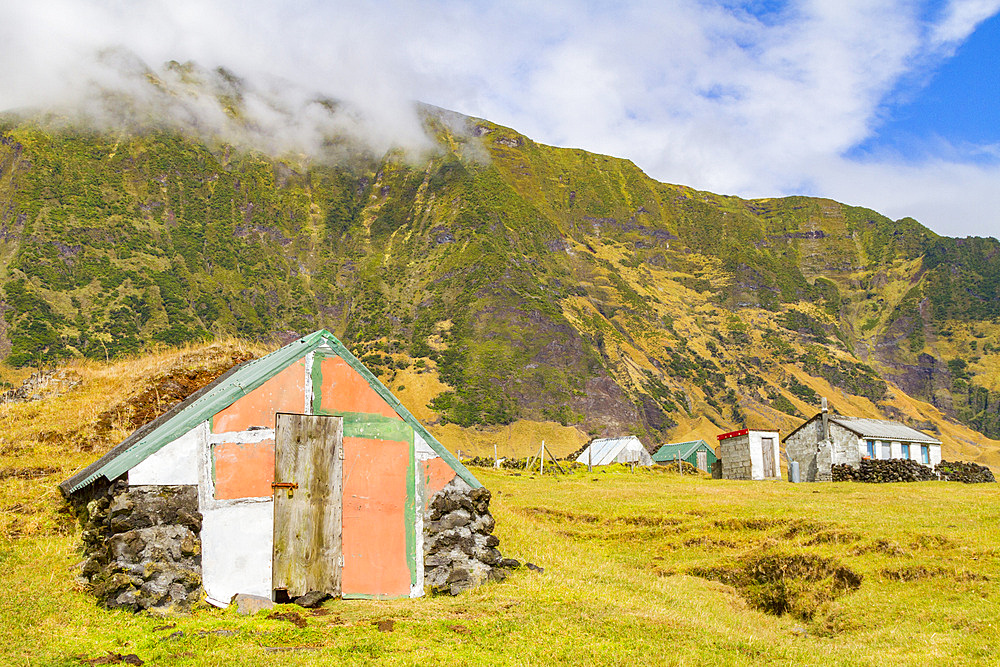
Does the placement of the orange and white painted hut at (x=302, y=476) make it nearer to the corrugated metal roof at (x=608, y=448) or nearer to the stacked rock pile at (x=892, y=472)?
the stacked rock pile at (x=892, y=472)

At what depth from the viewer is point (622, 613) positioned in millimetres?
11883

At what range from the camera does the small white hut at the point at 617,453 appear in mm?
67438

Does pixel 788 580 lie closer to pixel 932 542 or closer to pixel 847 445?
pixel 932 542

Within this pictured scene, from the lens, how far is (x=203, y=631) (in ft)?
31.7

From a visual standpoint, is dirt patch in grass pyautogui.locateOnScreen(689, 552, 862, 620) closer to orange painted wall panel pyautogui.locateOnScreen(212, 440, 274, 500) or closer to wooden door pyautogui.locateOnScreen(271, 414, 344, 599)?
wooden door pyautogui.locateOnScreen(271, 414, 344, 599)

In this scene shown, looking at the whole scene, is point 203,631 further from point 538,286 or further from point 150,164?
point 150,164

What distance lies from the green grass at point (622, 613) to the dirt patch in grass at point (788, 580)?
0.88 ft

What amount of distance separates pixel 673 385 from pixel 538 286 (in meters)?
30.9

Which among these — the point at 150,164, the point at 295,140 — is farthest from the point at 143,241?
the point at 295,140

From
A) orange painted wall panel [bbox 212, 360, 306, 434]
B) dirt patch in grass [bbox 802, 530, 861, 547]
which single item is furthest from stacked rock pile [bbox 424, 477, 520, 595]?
dirt patch in grass [bbox 802, 530, 861, 547]

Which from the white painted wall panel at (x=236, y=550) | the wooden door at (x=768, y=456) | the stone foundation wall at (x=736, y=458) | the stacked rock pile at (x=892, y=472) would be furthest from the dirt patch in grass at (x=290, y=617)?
the wooden door at (x=768, y=456)

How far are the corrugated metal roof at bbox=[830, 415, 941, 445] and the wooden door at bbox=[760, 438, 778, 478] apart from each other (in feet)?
16.5

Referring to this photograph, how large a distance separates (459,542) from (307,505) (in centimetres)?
314

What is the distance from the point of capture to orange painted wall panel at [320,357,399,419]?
12.9m
